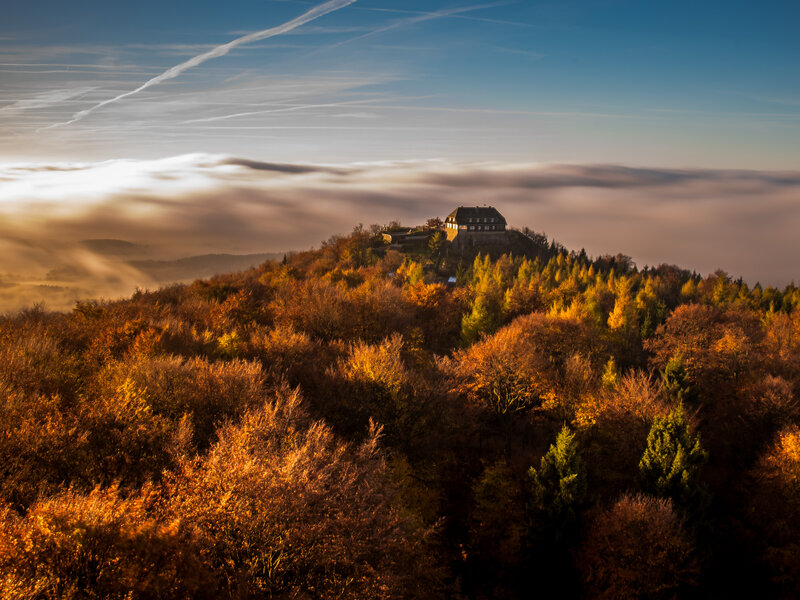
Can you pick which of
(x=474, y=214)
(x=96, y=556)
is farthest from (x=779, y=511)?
(x=474, y=214)

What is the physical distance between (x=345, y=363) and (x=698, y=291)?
11918 cm

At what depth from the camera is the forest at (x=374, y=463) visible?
60.2ft

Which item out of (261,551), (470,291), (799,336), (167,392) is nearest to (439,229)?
(470,291)

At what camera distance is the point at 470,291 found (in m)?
89.4

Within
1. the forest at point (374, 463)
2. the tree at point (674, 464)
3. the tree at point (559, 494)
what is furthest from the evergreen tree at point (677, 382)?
the tree at point (559, 494)

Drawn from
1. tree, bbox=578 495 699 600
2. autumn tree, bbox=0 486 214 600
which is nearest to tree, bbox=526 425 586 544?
tree, bbox=578 495 699 600

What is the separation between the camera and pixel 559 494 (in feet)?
105

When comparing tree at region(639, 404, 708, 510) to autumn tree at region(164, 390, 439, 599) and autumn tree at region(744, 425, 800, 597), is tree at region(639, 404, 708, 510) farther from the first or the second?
autumn tree at region(164, 390, 439, 599)

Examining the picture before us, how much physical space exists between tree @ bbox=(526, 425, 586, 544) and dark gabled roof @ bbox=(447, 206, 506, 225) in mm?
114766

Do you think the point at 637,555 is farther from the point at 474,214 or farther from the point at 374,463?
the point at 474,214

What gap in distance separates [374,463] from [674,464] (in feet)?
69.1

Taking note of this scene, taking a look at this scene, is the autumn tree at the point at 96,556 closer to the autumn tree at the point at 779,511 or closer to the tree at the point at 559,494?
the tree at the point at 559,494

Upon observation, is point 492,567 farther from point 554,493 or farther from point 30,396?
point 30,396

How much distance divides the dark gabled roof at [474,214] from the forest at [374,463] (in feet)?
273
